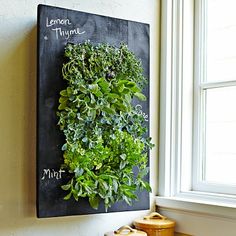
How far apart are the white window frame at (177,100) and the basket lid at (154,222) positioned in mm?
66

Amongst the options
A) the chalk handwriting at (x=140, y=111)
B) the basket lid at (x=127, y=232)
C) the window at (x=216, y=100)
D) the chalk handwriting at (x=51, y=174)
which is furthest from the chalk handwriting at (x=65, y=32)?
the basket lid at (x=127, y=232)

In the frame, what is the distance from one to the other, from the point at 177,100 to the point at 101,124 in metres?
0.50

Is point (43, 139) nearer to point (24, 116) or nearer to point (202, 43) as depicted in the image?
point (24, 116)

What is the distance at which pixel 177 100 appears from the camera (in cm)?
216

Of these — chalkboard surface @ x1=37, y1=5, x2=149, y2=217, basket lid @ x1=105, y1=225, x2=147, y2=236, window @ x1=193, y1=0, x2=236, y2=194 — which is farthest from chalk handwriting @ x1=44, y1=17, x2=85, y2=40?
basket lid @ x1=105, y1=225, x2=147, y2=236

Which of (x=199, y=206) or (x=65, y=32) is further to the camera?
(x=199, y=206)

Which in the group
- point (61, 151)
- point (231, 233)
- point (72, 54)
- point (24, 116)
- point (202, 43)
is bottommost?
point (231, 233)

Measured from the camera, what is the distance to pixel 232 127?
6.73 ft

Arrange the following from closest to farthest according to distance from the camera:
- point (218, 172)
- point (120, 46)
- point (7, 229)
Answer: point (7, 229)
point (120, 46)
point (218, 172)

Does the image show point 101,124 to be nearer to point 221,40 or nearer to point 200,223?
point 200,223

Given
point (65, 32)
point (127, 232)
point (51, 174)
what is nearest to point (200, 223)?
point (127, 232)

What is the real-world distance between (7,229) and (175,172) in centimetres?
83

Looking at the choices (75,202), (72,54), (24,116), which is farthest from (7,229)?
(72,54)

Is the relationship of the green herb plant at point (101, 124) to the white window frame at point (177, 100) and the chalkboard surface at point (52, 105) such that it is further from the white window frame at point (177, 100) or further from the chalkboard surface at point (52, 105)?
the white window frame at point (177, 100)
